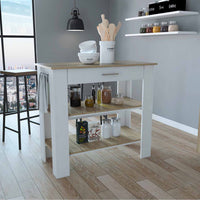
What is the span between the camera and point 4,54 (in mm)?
4473

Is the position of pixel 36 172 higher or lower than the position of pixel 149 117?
lower

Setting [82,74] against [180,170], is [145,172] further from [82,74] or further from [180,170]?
[82,74]

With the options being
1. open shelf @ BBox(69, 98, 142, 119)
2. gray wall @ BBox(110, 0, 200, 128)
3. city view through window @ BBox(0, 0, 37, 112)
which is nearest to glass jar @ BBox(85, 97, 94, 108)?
open shelf @ BBox(69, 98, 142, 119)

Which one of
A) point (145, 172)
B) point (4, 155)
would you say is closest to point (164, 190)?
point (145, 172)

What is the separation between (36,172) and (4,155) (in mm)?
600

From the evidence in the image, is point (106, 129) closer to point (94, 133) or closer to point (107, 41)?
point (94, 133)

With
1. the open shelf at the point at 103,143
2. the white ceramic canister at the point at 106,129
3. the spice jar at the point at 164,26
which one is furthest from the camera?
the spice jar at the point at 164,26

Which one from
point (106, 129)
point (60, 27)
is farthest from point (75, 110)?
point (60, 27)

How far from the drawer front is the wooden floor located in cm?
90

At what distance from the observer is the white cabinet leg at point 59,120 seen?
219 cm

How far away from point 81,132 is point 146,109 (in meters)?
0.72

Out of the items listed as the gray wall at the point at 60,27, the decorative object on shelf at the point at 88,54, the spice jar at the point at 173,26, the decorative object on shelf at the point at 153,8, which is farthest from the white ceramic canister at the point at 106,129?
the gray wall at the point at 60,27

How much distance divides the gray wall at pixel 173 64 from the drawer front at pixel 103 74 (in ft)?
3.98

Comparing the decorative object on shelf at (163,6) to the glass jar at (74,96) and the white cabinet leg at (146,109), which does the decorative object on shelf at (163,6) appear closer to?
the white cabinet leg at (146,109)
